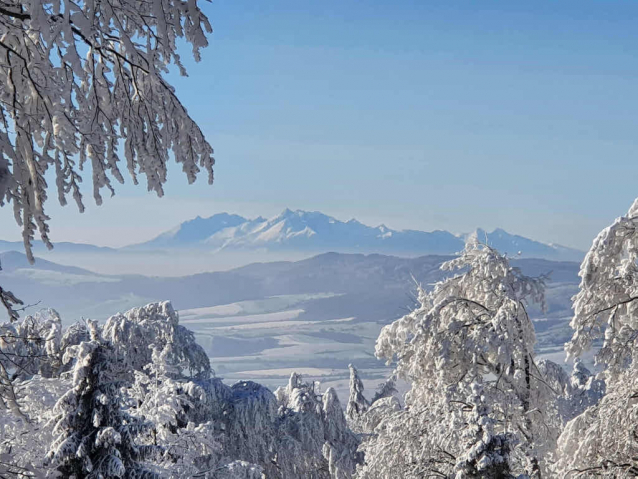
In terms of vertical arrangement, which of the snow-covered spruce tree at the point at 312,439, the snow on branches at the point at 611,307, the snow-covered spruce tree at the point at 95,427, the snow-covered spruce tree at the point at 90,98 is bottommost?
the snow-covered spruce tree at the point at 312,439

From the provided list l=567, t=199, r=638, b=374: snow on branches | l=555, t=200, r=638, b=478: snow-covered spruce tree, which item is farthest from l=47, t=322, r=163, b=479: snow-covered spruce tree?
l=567, t=199, r=638, b=374: snow on branches

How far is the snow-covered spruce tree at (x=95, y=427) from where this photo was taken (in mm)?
9828

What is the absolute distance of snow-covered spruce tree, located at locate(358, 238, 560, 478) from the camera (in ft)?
35.9

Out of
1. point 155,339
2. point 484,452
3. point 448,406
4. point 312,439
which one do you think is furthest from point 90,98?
point 312,439

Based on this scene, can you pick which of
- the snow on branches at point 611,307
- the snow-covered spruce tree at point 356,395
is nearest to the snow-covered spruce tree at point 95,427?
the snow on branches at point 611,307

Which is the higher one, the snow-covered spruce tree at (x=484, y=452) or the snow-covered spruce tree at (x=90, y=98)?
the snow-covered spruce tree at (x=90, y=98)

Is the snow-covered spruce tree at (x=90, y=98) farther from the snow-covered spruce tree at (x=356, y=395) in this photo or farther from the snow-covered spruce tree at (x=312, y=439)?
the snow-covered spruce tree at (x=356, y=395)

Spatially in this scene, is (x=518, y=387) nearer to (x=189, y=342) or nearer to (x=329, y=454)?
(x=189, y=342)

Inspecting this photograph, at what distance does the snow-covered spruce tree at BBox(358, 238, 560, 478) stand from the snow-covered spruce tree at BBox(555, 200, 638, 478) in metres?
1.78

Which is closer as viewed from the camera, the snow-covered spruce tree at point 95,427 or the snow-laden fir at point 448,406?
the snow-laden fir at point 448,406

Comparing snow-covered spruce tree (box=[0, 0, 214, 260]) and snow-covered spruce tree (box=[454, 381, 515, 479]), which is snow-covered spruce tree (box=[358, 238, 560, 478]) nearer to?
snow-covered spruce tree (box=[454, 381, 515, 479])

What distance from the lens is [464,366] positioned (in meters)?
11.4

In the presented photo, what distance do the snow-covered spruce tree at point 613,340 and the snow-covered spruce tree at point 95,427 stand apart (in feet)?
19.3

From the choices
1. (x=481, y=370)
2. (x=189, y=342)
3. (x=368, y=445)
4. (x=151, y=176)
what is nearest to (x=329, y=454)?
(x=189, y=342)
